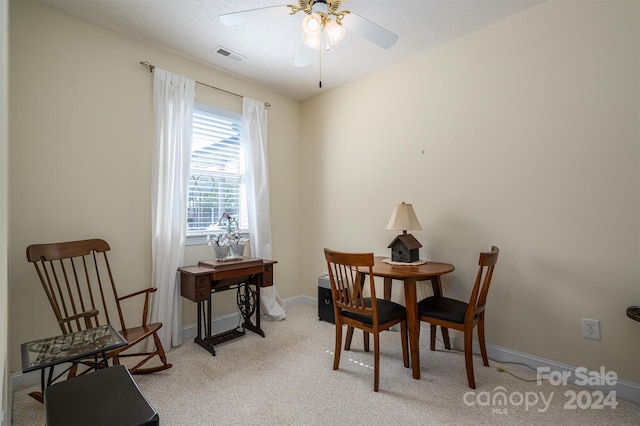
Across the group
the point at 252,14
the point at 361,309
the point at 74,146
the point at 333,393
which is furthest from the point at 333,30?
the point at 333,393

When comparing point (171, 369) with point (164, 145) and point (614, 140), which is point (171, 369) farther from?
point (614, 140)

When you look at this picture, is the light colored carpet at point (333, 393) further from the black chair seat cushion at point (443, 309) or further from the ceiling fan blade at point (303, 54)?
the ceiling fan blade at point (303, 54)

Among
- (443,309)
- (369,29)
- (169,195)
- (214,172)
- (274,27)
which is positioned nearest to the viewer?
(369,29)

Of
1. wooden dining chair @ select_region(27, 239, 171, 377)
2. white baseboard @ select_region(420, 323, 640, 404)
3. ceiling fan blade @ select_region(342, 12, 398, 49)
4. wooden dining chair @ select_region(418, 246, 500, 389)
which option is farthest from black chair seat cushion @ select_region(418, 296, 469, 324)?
wooden dining chair @ select_region(27, 239, 171, 377)

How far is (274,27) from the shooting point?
8.22 ft

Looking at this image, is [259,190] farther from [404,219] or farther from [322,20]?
[322,20]

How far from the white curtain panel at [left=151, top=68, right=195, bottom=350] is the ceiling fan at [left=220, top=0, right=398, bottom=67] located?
1.25 m

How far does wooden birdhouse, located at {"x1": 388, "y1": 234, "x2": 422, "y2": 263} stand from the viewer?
262 centimetres

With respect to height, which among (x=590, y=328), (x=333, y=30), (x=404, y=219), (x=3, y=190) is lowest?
(x=590, y=328)

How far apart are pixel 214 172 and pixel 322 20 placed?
77.2 inches

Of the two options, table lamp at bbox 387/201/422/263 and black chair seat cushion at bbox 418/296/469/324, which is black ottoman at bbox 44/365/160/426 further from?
table lamp at bbox 387/201/422/263

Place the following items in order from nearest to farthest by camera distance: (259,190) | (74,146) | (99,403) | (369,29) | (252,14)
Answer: (99,403)
(252,14)
(369,29)
(74,146)
(259,190)

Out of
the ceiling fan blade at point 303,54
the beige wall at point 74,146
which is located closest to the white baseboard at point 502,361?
the beige wall at point 74,146

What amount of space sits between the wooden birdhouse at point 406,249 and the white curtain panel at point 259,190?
58.9 inches
